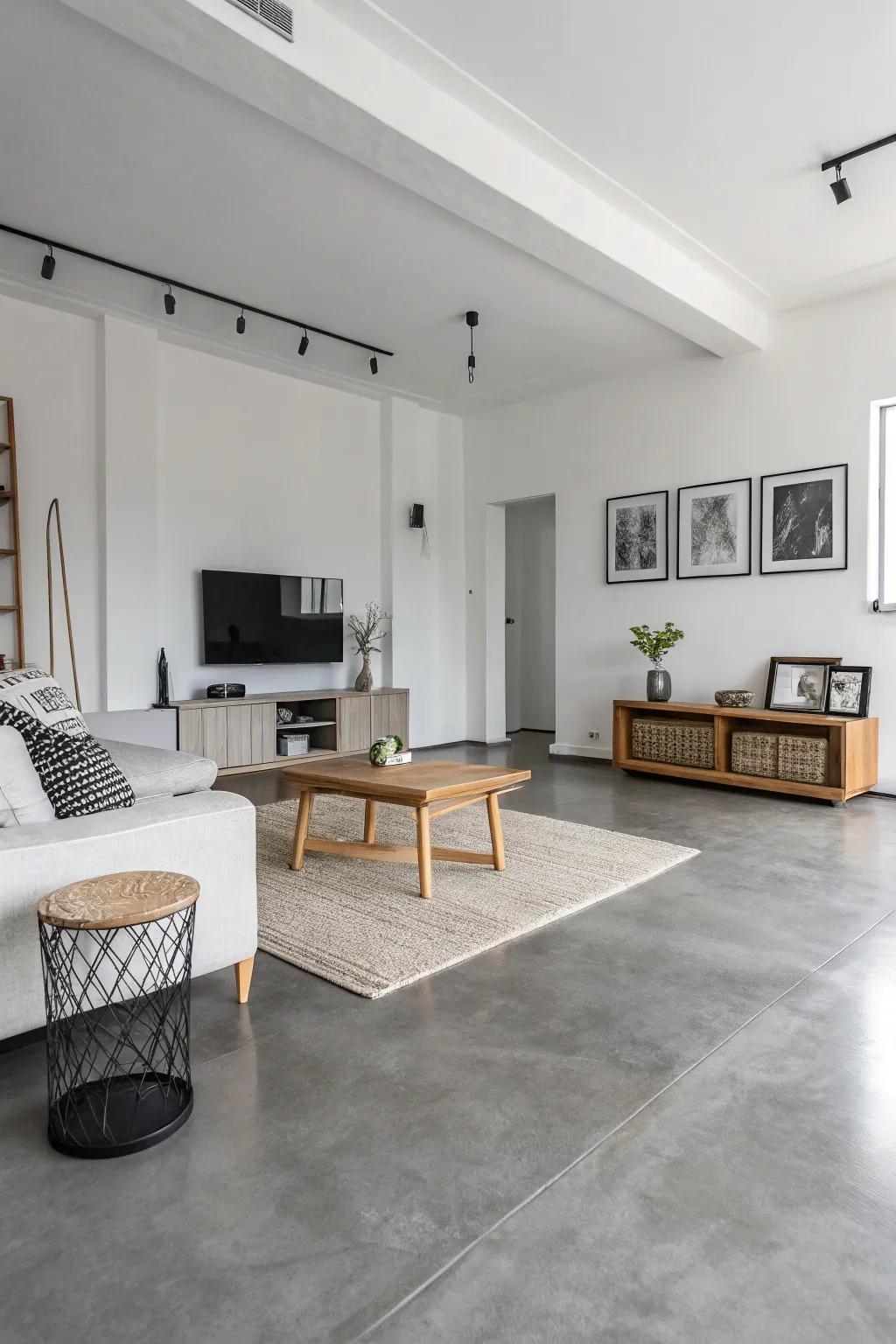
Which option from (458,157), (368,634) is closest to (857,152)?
(458,157)

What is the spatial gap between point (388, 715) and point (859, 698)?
348 centimetres

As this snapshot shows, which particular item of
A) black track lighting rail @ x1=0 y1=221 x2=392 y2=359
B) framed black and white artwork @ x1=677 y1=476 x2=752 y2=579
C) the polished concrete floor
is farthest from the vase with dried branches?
the polished concrete floor

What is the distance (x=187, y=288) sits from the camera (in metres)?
4.89

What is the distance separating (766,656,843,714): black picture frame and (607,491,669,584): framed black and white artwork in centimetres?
111

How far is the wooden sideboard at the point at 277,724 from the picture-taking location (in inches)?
219

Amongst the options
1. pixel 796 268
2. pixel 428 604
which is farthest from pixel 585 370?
pixel 428 604

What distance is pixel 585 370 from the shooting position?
636 centimetres

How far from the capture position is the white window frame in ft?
16.7

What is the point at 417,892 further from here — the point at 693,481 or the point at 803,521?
the point at 693,481

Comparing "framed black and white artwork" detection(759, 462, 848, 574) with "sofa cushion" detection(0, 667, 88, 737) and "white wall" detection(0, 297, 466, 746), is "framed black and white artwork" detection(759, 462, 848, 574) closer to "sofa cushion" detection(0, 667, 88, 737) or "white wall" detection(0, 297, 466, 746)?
"white wall" detection(0, 297, 466, 746)

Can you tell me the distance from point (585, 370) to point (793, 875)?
4311 millimetres

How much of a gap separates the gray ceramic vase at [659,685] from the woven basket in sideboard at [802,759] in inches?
37.9

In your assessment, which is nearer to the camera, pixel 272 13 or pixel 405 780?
pixel 272 13

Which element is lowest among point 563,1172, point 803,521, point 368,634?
point 563,1172
